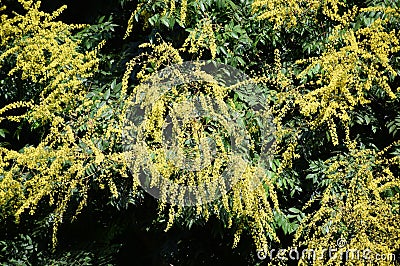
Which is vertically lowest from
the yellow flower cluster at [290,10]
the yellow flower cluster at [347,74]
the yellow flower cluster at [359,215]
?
the yellow flower cluster at [359,215]

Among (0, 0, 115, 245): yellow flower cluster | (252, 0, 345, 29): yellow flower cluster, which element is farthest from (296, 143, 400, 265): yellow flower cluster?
(0, 0, 115, 245): yellow flower cluster

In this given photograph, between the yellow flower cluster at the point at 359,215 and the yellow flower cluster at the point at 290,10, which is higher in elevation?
the yellow flower cluster at the point at 290,10

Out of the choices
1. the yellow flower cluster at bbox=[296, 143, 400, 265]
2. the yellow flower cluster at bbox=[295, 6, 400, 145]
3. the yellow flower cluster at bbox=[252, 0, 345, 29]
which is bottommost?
the yellow flower cluster at bbox=[296, 143, 400, 265]

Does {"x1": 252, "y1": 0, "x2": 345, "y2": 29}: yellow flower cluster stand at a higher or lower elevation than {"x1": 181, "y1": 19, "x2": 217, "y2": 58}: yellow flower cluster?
higher

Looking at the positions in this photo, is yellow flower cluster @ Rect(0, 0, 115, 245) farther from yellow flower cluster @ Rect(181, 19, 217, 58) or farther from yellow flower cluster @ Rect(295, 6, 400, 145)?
yellow flower cluster @ Rect(295, 6, 400, 145)

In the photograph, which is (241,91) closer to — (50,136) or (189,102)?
(189,102)

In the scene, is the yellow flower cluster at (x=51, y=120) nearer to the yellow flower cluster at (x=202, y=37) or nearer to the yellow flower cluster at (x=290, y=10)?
the yellow flower cluster at (x=202, y=37)

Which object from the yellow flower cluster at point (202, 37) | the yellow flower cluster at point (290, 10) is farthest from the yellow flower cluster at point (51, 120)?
the yellow flower cluster at point (290, 10)

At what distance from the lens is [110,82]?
3.89 meters

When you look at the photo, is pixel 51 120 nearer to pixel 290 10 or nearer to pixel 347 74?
pixel 290 10

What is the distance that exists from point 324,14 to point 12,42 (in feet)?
6.87

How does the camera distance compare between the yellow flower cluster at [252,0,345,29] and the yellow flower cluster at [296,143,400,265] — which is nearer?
the yellow flower cluster at [296,143,400,265]

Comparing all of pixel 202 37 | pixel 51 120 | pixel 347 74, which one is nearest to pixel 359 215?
pixel 347 74

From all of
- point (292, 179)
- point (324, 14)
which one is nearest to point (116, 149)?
point (292, 179)
